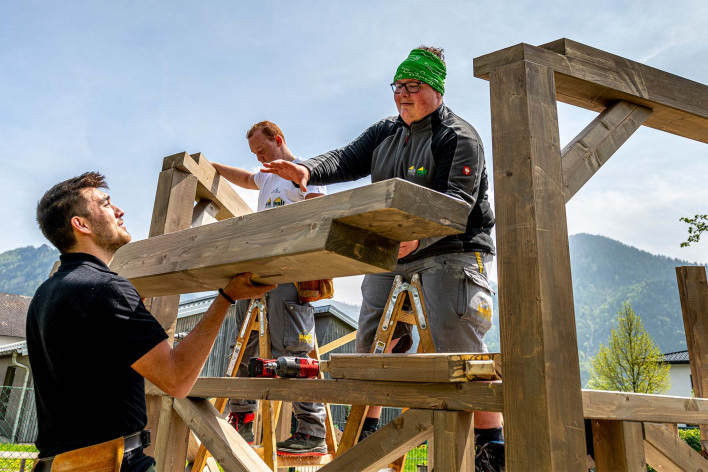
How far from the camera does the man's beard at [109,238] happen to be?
2.48 meters

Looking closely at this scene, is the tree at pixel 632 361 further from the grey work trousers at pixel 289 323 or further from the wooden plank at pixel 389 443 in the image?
the wooden plank at pixel 389 443

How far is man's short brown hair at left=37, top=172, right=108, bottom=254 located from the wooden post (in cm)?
120

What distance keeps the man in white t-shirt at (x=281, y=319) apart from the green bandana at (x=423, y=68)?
36.3 inches

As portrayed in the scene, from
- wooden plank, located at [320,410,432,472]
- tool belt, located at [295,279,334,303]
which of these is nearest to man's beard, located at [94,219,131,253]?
tool belt, located at [295,279,334,303]

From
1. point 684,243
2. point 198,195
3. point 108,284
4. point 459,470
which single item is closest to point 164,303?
point 198,195

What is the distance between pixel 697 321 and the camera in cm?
576

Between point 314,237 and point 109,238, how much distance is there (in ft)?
4.02

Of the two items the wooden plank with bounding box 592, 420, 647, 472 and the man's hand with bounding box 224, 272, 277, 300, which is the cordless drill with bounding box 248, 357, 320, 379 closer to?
the man's hand with bounding box 224, 272, 277, 300

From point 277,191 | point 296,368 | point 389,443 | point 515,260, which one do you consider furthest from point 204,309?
point 515,260

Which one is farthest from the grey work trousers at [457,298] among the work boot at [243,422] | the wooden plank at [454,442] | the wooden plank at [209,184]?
the work boot at [243,422]

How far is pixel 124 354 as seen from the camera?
2.13m

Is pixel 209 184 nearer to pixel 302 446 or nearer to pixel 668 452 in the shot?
pixel 302 446

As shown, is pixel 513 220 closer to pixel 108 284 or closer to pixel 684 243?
pixel 108 284

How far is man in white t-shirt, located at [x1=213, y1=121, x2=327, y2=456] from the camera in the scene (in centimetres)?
354
